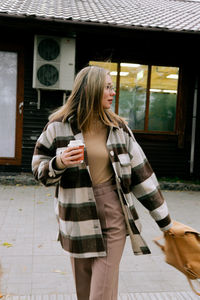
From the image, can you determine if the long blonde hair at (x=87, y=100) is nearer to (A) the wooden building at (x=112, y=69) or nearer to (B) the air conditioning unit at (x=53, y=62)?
(A) the wooden building at (x=112, y=69)

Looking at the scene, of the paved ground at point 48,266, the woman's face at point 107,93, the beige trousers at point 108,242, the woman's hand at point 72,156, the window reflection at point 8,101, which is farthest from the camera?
the window reflection at point 8,101

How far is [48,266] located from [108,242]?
2.08m

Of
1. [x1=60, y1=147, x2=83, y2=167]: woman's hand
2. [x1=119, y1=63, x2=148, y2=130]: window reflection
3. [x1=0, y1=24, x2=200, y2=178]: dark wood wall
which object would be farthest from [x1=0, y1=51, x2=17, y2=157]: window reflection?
[x1=60, y1=147, x2=83, y2=167]: woman's hand

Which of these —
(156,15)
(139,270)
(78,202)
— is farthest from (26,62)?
(78,202)

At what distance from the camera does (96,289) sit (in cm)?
253

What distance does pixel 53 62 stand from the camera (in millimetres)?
8891

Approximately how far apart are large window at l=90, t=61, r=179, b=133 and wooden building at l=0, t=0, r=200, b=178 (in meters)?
0.03

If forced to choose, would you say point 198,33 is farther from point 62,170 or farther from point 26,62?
point 62,170

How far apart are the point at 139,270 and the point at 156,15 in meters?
8.02

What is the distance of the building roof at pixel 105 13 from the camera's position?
859 centimetres

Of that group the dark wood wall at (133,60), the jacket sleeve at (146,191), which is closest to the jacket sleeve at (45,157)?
the jacket sleeve at (146,191)

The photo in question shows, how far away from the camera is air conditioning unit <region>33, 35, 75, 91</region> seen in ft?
29.1

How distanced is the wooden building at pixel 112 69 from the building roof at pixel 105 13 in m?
0.02

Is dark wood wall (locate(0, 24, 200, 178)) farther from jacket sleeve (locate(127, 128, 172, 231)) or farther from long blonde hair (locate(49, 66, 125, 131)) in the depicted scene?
jacket sleeve (locate(127, 128, 172, 231))
